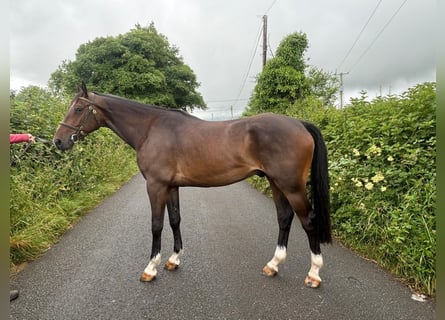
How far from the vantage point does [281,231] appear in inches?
101

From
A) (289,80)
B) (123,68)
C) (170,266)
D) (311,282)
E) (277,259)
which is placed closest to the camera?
(311,282)

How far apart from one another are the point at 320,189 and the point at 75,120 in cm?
270

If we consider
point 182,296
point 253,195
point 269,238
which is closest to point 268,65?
point 253,195

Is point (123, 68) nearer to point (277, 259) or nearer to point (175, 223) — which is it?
point (175, 223)

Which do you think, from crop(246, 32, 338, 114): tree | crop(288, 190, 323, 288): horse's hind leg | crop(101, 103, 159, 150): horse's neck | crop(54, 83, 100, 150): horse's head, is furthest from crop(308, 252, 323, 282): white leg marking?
crop(246, 32, 338, 114): tree

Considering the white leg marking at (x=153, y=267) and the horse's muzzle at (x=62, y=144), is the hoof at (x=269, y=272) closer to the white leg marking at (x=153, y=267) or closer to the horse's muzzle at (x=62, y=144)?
the white leg marking at (x=153, y=267)

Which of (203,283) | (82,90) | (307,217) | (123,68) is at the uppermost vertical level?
(123,68)

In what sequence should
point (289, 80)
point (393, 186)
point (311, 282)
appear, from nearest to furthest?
point (311, 282)
point (393, 186)
point (289, 80)

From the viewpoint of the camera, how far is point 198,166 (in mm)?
2426

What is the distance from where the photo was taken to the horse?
2.28 m

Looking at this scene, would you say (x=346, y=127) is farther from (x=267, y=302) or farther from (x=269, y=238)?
(x=267, y=302)

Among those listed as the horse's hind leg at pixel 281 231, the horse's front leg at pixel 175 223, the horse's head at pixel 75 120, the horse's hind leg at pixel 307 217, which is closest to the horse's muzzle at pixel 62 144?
the horse's head at pixel 75 120

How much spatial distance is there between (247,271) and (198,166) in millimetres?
1211

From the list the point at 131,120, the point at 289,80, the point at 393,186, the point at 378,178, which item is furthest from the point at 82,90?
the point at 289,80
